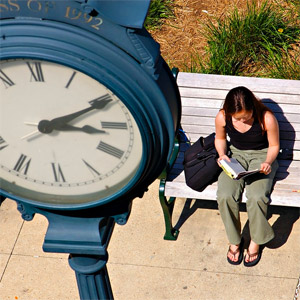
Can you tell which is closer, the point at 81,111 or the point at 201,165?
the point at 81,111

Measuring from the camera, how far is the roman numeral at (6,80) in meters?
1.70

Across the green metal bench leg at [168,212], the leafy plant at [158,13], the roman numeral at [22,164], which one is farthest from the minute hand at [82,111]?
the leafy plant at [158,13]

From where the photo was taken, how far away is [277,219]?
536 centimetres

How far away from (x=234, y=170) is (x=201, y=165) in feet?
1.10

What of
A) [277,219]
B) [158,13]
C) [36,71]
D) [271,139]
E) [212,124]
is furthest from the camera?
[158,13]

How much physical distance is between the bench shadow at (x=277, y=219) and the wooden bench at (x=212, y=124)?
0.86 feet

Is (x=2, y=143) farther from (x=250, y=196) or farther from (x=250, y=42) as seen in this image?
(x=250, y=42)

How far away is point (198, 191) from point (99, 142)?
304cm

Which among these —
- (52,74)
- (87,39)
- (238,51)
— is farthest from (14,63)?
(238,51)

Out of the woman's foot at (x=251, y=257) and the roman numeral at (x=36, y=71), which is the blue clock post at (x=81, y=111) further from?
the woman's foot at (x=251, y=257)

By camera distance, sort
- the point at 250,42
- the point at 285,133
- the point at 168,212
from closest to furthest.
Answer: the point at 168,212
the point at 285,133
the point at 250,42

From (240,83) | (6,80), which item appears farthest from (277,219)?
(6,80)

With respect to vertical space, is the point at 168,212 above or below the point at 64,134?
below

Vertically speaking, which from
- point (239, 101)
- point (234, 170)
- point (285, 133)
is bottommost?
point (285, 133)
